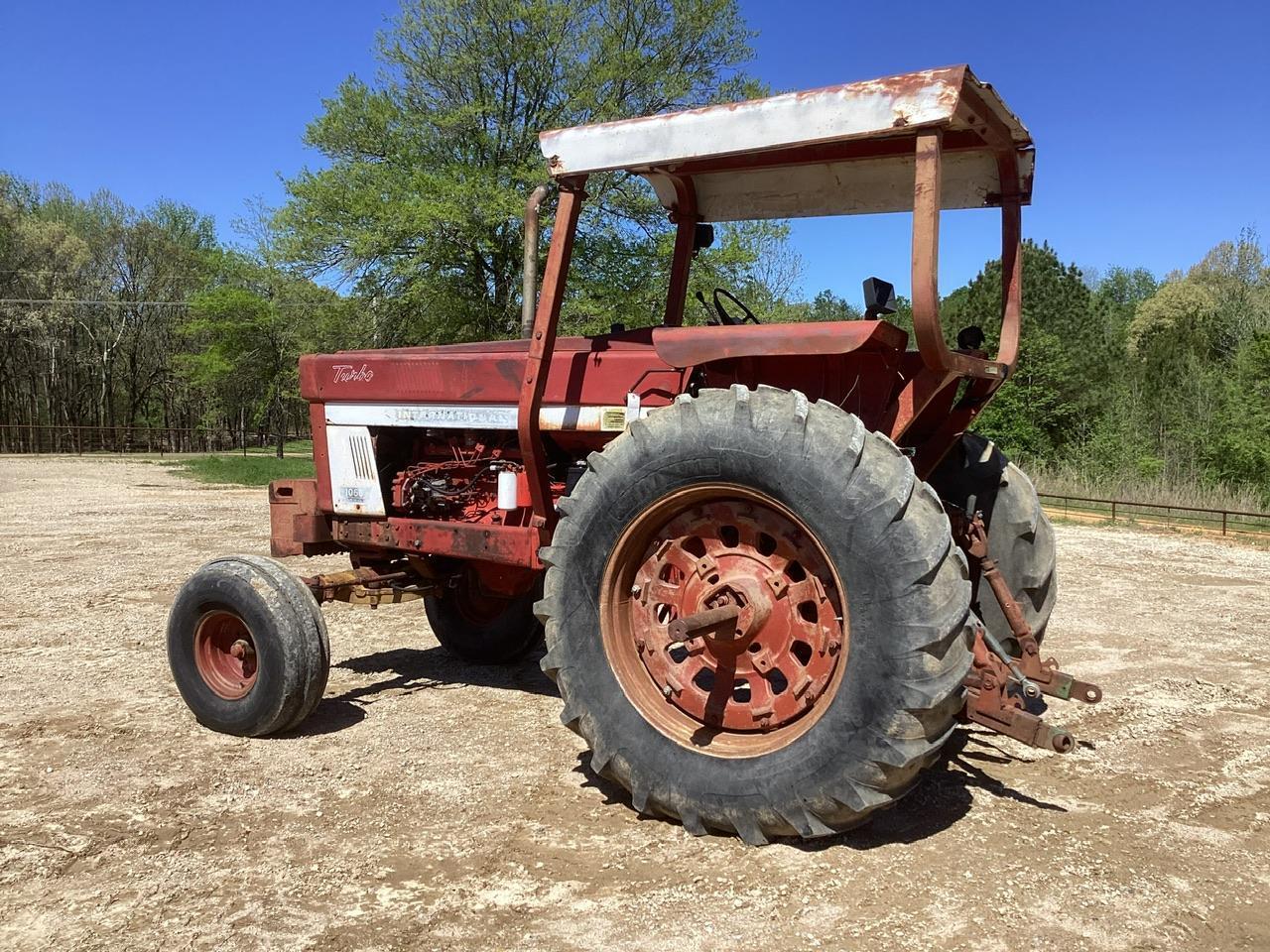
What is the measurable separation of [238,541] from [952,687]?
10017 mm

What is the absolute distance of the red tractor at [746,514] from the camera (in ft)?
10.2

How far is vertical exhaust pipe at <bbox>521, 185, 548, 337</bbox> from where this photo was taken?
4.51 meters

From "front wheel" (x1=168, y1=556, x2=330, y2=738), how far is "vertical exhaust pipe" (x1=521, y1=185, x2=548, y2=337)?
173 cm

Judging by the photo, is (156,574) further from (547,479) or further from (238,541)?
(547,479)

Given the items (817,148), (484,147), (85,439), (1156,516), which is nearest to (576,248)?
(484,147)

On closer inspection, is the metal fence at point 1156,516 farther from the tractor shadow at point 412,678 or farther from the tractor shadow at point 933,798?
the tractor shadow at point 412,678

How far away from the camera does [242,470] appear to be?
25.2 metres

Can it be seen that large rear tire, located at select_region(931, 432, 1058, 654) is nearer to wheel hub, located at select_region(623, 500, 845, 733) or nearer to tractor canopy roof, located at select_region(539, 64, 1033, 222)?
tractor canopy roof, located at select_region(539, 64, 1033, 222)

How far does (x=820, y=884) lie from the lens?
3.03 m

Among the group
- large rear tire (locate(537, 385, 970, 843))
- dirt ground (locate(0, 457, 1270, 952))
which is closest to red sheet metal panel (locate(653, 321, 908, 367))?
large rear tire (locate(537, 385, 970, 843))

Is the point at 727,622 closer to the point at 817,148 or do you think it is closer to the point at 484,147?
the point at 817,148

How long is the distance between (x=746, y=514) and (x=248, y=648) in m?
2.64

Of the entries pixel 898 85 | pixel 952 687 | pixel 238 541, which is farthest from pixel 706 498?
pixel 238 541

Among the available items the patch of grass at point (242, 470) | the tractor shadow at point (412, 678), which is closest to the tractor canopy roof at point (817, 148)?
the tractor shadow at point (412, 678)
